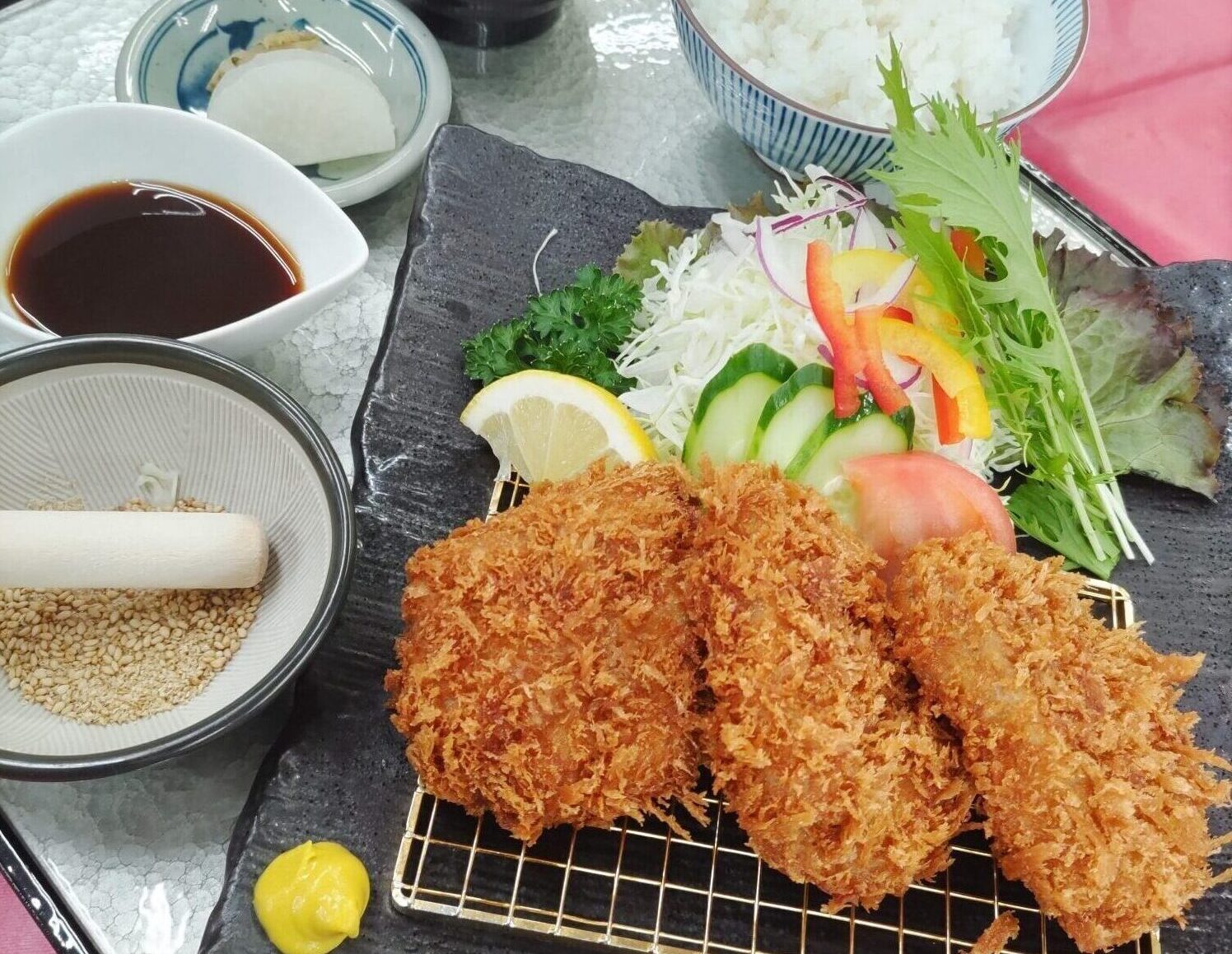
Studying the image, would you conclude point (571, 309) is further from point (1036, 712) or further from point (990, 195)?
point (1036, 712)

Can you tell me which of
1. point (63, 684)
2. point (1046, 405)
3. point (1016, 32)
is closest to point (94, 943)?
point (63, 684)

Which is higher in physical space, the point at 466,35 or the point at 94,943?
the point at 466,35

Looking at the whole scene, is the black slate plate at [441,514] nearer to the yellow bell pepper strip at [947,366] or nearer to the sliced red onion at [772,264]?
the sliced red onion at [772,264]

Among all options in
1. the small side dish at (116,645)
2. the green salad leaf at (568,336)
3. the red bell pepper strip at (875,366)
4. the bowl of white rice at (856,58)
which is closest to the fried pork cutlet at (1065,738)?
the red bell pepper strip at (875,366)

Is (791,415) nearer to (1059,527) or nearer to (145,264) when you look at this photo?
(1059,527)

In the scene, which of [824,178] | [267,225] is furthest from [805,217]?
[267,225]

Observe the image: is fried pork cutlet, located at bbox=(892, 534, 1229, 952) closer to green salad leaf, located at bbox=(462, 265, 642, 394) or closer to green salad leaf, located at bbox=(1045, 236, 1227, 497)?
green salad leaf, located at bbox=(1045, 236, 1227, 497)
